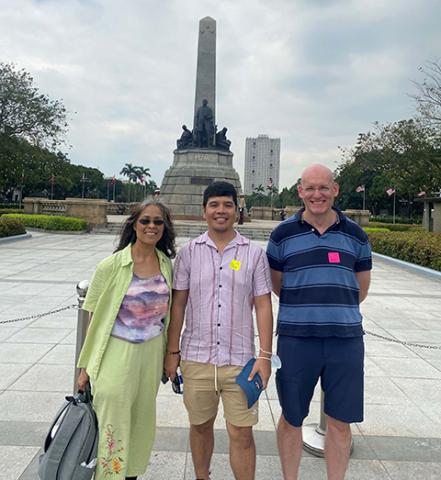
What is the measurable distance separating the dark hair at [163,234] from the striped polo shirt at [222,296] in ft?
0.72

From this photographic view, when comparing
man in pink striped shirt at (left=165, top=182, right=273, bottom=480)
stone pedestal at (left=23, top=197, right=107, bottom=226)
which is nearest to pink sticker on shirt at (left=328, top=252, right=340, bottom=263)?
man in pink striped shirt at (left=165, top=182, right=273, bottom=480)

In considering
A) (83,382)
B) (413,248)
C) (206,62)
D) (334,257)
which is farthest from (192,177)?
(83,382)

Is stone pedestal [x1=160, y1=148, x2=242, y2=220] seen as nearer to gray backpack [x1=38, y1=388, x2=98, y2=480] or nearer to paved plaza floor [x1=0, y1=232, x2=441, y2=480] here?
paved plaza floor [x1=0, y1=232, x2=441, y2=480]

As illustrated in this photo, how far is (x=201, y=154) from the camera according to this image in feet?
89.7

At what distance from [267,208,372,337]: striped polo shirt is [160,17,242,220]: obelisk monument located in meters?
24.1

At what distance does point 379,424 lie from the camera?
3.25m

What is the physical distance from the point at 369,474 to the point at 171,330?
1.56 metres

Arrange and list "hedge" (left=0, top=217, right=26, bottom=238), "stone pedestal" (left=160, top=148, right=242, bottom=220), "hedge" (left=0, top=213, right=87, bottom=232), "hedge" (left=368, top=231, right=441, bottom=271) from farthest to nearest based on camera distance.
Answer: "stone pedestal" (left=160, top=148, right=242, bottom=220)
"hedge" (left=0, top=213, right=87, bottom=232)
"hedge" (left=0, top=217, right=26, bottom=238)
"hedge" (left=368, top=231, right=441, bottom=271)

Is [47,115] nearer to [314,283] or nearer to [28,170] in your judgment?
[28,170]

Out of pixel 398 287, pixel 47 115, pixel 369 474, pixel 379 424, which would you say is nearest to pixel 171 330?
pixel 369 474

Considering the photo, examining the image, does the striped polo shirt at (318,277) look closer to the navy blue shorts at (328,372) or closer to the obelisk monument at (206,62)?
the navy blue shorts at (328,372)

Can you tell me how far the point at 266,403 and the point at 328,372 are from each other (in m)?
1.53

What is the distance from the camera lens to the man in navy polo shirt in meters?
2.20

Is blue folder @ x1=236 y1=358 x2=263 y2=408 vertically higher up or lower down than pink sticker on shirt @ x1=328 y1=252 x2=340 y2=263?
lower down
